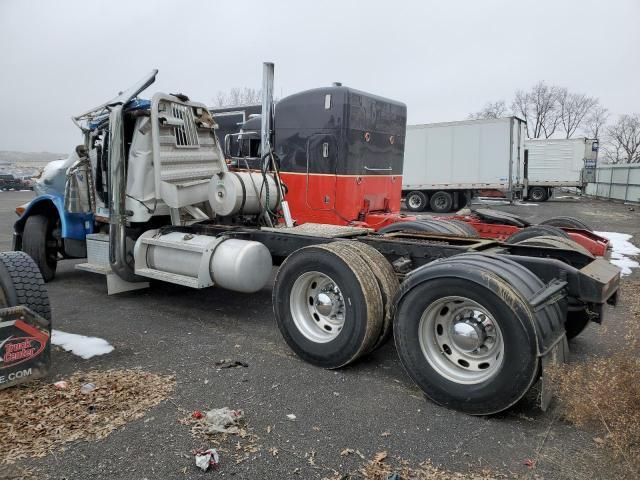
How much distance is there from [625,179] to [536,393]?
3158 cm

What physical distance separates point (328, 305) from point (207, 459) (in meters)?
1.85

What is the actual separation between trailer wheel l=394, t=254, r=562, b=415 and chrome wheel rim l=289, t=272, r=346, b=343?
787mm

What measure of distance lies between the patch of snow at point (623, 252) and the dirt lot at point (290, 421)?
4418mm

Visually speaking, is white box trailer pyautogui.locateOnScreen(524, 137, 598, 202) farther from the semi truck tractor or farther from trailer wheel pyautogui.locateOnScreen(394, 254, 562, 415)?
trailer wheel pyautogui.locateOnScreen(394, 254, 562, 415)

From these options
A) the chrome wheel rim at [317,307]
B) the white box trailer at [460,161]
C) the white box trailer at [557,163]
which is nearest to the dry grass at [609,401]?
the chrome wheel rim at [317,307]

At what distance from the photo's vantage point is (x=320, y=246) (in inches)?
176

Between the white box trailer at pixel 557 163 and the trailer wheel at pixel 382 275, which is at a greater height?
the white box trailer at pixel 557 163

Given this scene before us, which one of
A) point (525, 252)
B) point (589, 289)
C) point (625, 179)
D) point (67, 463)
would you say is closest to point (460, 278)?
point (589, 289)

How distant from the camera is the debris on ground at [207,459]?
2.87m

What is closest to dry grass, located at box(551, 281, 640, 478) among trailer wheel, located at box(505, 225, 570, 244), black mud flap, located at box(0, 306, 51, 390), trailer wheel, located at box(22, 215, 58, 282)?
trailer wheel, located at box(505, 225, 570, 244)

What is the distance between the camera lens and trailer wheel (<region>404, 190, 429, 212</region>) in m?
23.1

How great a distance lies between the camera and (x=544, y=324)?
333 centimetres

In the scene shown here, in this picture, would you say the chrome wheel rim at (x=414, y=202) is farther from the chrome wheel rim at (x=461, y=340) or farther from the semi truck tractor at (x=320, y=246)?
the chrome wheel rim at (x=461, y=340)

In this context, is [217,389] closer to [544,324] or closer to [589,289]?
[544,324]
